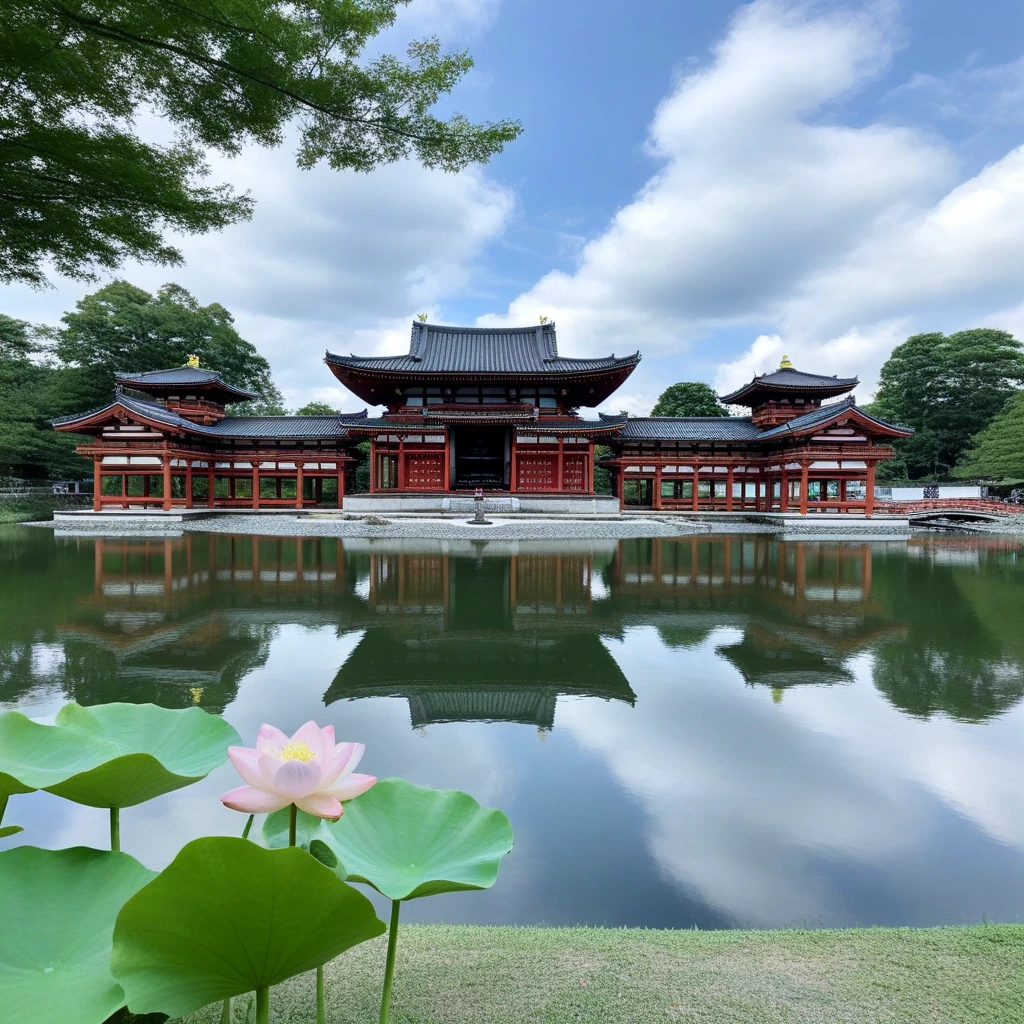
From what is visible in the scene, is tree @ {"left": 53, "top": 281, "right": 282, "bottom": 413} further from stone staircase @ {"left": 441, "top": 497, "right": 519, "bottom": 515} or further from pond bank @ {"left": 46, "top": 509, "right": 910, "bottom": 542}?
stone staircase @ {"left": 441, "top": 497, "right": 519, "bottom": 515}

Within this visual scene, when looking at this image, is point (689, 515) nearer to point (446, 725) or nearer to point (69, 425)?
point (446, 725)

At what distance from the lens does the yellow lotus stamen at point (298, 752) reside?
1.06 metres

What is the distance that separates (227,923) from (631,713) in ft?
12.5

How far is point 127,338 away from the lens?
3225 cm

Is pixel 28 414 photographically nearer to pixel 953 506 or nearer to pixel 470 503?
pixel 470 503

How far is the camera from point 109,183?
4.96 metres

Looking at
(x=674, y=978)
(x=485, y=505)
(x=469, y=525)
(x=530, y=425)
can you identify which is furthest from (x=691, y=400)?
(x=674, y=978)

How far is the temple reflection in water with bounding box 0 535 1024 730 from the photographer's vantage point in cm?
478

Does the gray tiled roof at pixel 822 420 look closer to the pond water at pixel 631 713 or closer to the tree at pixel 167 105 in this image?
the pond water at pixel 631 713

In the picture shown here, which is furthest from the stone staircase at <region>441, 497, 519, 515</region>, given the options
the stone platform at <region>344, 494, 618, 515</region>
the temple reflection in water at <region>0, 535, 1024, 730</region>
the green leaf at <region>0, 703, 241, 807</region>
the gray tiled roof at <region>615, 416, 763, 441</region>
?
the green leaf at <region>0, 703, 241, 807</region>

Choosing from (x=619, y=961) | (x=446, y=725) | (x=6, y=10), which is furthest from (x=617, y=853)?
(x=6, y=10)

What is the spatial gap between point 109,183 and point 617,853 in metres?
6.27

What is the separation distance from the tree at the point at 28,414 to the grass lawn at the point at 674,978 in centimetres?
3171

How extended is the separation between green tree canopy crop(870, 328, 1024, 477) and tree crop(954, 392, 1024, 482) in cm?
772
